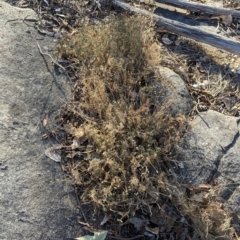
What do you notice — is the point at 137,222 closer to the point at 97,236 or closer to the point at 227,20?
the point at 97,236

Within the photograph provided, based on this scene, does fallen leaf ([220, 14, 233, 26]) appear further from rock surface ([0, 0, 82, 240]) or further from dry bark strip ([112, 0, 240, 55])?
rock surface ([0, 0, 82, 240])

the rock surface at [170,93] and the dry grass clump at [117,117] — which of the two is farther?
the rock surface at [170,93]

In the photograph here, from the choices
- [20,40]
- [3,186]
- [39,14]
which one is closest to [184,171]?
[3,186]

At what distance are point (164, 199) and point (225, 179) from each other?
0.56 metres

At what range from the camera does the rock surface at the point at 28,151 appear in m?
2.99

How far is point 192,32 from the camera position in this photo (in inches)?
166

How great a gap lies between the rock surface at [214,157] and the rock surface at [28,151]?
105 cm

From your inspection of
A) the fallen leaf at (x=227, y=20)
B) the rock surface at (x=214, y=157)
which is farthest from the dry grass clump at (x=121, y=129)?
the fallen leaf at (x=227, y=20)

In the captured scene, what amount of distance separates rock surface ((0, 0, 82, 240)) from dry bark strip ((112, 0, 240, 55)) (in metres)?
1.13

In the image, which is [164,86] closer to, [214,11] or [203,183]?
[203,183]

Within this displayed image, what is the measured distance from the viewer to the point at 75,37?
390 centimetres

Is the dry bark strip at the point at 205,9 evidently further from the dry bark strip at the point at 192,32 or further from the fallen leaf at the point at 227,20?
the dry bark strip at the point at 192,32

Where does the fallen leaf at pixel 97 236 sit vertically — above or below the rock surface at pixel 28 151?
below

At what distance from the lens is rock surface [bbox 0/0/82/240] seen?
2.99m
